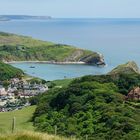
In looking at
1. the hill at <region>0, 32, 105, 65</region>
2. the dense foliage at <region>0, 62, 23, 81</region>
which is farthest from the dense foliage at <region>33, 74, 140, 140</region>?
the hill at <region>0, 32, 105, 65</region>

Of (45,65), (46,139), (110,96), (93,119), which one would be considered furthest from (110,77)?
(45,65)

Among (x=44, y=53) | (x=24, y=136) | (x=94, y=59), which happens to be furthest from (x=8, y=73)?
(x=24, y=136)

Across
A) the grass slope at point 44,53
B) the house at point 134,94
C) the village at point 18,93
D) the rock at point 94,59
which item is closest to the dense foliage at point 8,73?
the village at point 18,93

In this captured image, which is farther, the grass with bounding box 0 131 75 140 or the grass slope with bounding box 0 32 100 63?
the grass slope with bounding box 0 32 100 63

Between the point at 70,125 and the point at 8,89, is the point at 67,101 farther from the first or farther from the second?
the point at 8,89

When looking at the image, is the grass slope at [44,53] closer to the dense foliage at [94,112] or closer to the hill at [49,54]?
the hill at [49,54]

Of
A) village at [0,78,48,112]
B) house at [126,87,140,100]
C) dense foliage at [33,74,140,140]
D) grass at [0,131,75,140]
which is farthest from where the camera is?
village at [0,78,48,112]

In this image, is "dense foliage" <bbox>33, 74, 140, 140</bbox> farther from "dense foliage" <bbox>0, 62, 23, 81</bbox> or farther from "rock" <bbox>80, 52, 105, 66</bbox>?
"rock" <bbox>80, 52, 105, 66</bbox>
